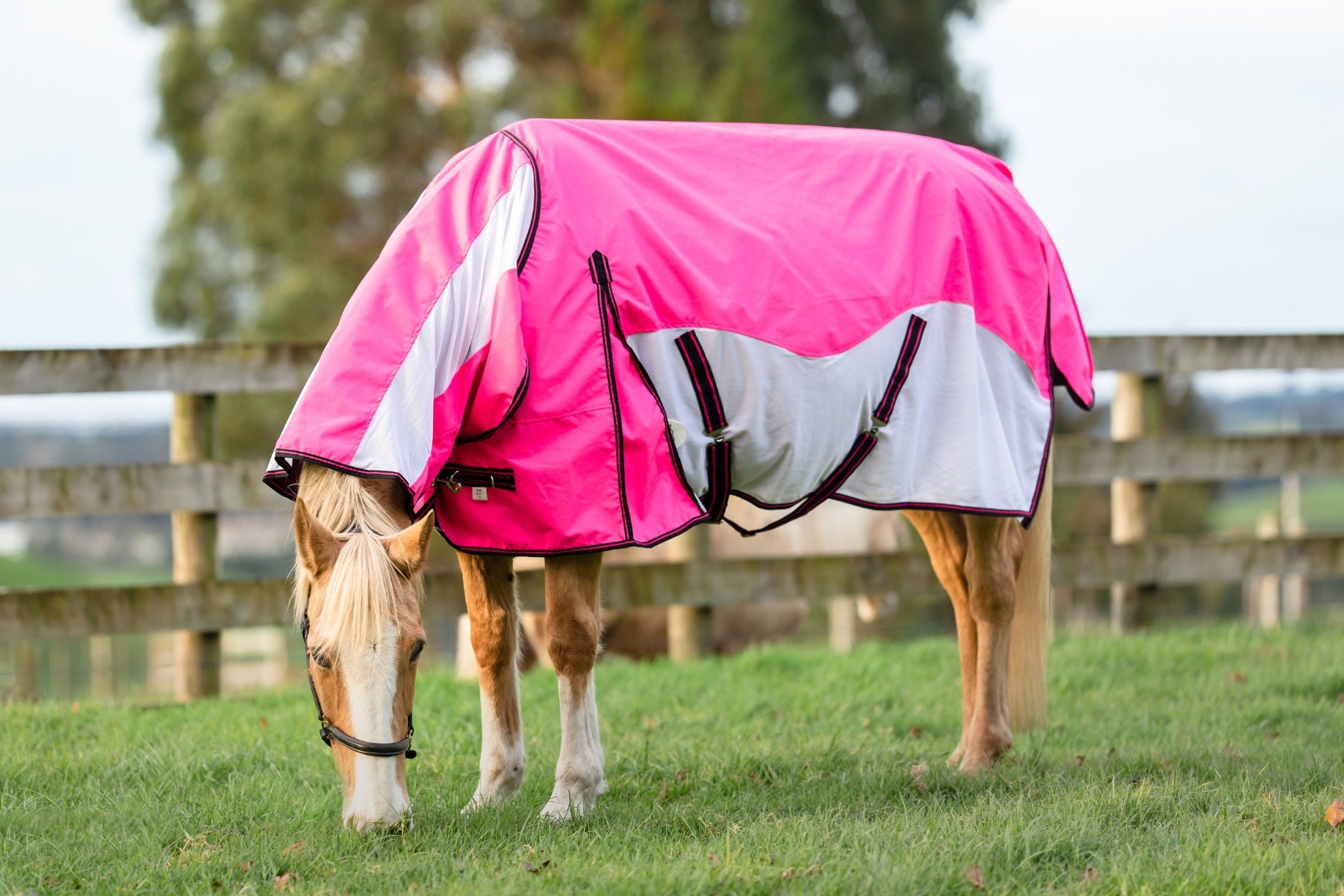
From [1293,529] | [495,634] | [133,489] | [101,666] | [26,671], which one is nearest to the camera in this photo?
[495,634]

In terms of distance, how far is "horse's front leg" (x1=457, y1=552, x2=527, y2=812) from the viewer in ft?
10.6

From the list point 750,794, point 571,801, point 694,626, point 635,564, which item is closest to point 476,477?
point 571,801

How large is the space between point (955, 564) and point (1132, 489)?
2305 millimetres

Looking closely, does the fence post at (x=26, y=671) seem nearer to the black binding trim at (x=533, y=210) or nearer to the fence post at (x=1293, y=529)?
the black binding trim at (x=533, y=210)

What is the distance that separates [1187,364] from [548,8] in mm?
14308

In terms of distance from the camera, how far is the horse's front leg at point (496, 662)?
10.6ft

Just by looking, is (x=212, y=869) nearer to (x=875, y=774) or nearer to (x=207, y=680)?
(x=875, y=774)

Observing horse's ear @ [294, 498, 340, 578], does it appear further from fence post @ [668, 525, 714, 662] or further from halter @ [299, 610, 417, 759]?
fence post @ [668, 525, 714, 662]

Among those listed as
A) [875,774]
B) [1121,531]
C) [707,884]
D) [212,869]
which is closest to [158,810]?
[212,869]

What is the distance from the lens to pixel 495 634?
128 inches

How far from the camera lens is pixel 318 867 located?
8.23 feet

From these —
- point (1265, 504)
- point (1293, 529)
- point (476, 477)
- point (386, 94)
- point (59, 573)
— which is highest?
point (386, 94)

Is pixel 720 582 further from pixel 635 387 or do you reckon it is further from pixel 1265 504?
pixel 1265 504

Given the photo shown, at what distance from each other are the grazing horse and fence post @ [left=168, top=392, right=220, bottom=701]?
2.08 m
